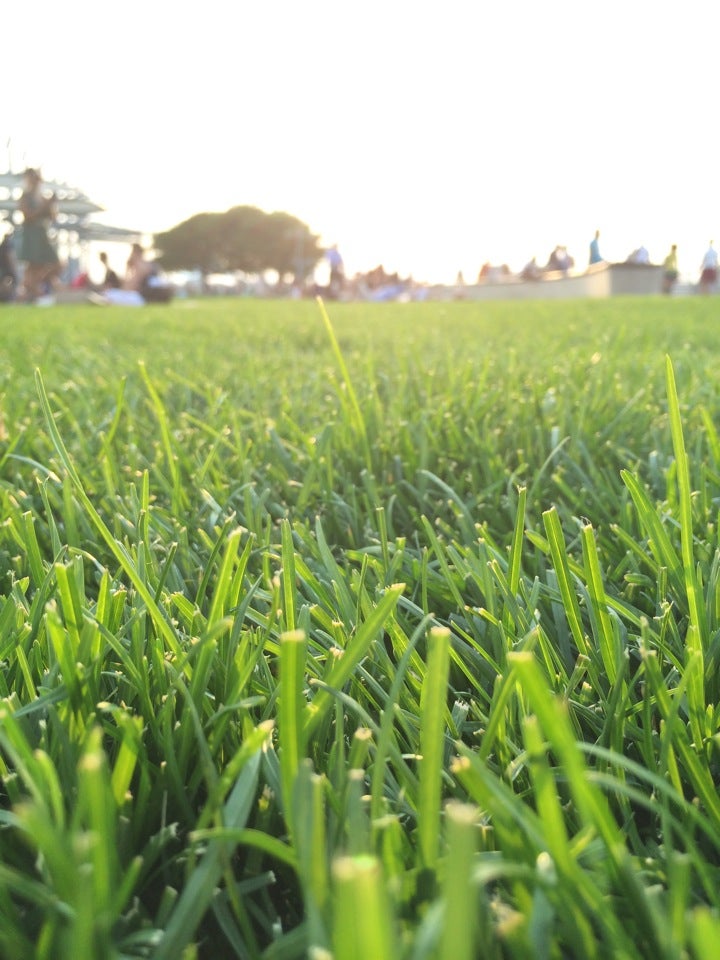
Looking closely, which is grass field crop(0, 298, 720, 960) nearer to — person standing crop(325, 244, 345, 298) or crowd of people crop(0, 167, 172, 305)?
crowd of people crop(0, 167, 172, 305)

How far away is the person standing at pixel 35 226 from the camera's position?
12961 mm

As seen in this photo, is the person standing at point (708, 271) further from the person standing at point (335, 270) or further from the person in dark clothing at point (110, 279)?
the person in dark clothing at point (110, 279)

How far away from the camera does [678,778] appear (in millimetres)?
586

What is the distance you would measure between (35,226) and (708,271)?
20271 millimetres

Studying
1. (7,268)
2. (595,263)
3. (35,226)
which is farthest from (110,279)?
(595,263)

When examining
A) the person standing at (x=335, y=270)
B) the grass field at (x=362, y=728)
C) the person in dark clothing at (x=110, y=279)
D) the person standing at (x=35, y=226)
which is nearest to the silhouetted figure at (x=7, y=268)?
the person standing at (x=35, y=226)

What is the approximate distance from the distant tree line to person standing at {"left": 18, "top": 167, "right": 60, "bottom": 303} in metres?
48.1

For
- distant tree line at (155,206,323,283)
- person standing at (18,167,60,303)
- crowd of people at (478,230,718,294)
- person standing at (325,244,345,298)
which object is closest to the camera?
person standing at (18,167,60,303)

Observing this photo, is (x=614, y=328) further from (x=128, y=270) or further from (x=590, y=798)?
(x=128, y=270)

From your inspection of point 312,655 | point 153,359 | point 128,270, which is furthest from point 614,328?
point 128,270

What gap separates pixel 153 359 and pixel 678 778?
328cm

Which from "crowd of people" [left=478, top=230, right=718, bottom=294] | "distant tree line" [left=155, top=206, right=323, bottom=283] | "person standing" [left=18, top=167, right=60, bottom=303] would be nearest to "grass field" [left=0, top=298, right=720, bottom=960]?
"person standing" [left=18, top=167, right=60, bottom=303]

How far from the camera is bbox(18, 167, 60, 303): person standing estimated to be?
42.5ft

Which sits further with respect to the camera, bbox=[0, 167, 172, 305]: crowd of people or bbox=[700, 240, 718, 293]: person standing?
bbox=[700, 240, 718, 293]: person standing
